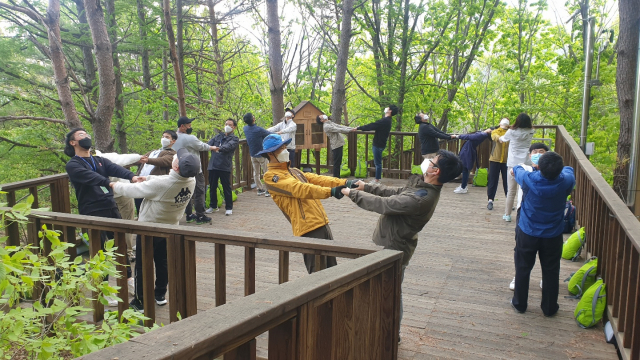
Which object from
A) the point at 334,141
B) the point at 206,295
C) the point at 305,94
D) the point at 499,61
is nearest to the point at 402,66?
the point at 305,94

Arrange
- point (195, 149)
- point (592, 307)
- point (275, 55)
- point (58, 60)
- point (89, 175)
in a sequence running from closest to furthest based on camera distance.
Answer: point (592, 307) < point (89, 175) < point (195, 149) < point (58, 60) < point (275, 55)

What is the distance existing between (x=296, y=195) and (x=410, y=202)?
39.5 inches

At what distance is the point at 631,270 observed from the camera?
3.53 metres

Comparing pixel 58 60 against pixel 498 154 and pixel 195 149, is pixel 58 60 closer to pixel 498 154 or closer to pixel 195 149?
pixel 195 149

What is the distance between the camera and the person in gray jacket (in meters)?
11.1

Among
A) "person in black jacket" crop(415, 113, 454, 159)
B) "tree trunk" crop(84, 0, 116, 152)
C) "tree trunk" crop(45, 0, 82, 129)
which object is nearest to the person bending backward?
"person in black jacket" crop(415, 113, 454, 159)

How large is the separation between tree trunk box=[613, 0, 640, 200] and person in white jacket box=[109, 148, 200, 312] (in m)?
10.9

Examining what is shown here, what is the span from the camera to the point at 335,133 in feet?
36.8

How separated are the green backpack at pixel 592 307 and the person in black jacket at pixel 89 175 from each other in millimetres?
4341

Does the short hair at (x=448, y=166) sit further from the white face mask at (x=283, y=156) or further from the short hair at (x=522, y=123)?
the short hair at (x=522, y=123)

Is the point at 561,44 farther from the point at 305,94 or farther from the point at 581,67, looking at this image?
the point at 305,94

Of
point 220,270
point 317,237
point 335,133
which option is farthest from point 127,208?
point 335,133

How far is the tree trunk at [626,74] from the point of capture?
11.6m

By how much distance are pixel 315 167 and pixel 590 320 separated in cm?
873
